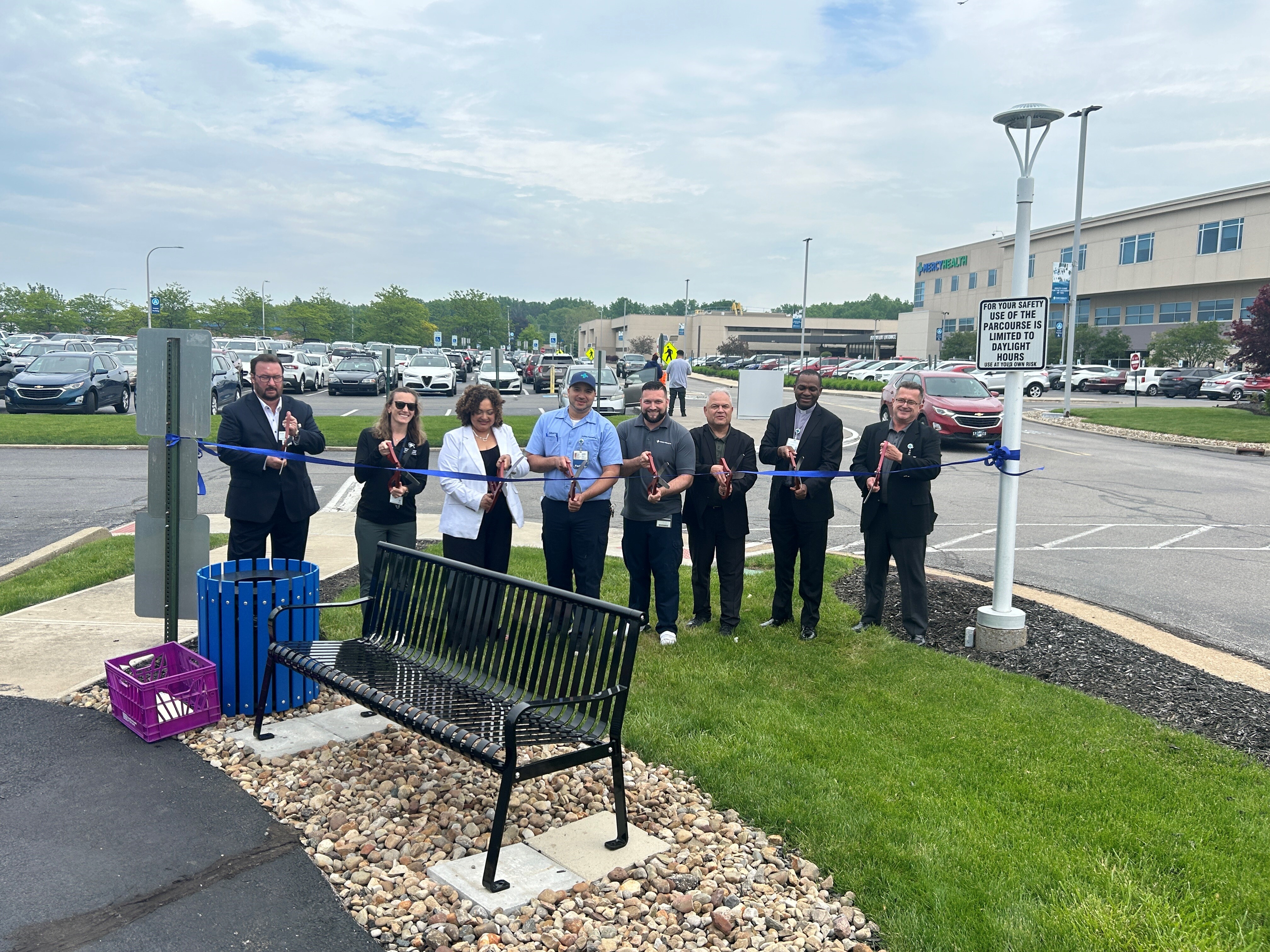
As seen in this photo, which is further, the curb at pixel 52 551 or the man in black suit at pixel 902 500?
the curb at pixel 52 551

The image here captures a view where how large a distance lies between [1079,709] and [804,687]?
5.26 feet

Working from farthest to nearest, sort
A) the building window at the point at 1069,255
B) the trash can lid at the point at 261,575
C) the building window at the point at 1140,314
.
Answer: the building window at the point at 1069,255, the building window at the point at 1140,314, the trash can lid at the point at 261,575

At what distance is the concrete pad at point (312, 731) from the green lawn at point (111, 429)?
36.8 feet

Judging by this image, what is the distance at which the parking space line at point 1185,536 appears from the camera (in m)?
11.7

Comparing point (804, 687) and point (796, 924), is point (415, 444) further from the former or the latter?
point (796, 924)

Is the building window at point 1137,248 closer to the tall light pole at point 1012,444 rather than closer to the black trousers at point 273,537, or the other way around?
the tall light pole at point 1012,444

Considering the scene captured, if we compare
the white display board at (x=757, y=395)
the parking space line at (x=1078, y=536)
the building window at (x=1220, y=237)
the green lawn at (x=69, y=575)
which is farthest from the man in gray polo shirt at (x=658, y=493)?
the building window at (x=1220, y=237)

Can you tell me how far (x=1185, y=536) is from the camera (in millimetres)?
12336

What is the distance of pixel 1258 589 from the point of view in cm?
941

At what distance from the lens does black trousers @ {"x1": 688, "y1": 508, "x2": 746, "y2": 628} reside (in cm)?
722

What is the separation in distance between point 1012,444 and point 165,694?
5.67m

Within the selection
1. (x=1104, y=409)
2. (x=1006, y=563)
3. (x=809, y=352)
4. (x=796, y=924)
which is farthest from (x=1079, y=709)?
(x=809, y=352)

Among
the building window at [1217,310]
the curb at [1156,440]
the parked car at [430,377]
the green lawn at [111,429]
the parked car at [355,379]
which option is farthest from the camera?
the building window at [1217,310]

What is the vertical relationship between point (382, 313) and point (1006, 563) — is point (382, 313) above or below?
above
